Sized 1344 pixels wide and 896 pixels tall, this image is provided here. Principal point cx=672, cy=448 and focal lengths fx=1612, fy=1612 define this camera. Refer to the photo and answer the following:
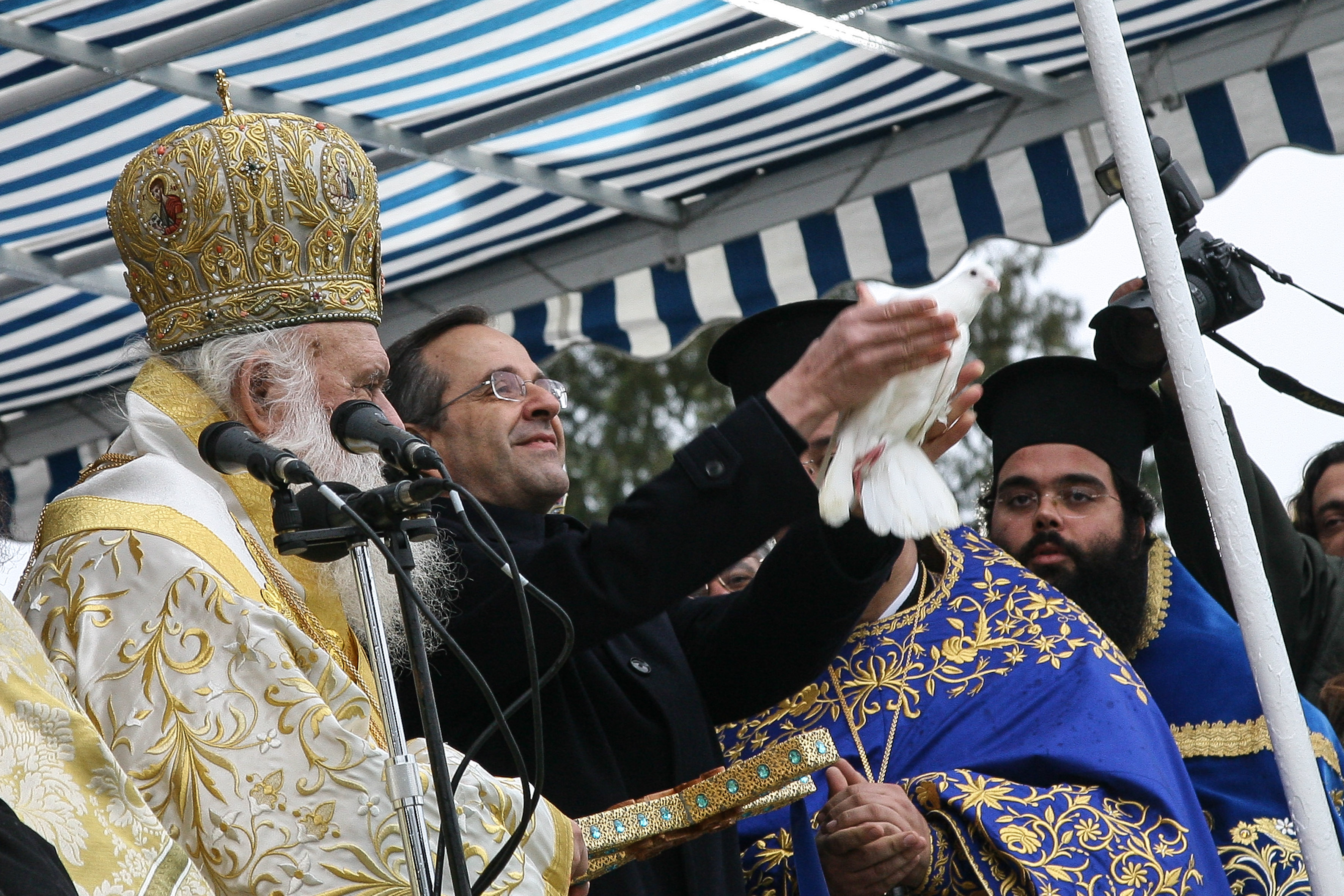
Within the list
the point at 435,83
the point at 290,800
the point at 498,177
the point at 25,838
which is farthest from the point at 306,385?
the point at 498,177

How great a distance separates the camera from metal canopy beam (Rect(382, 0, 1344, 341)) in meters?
5.65

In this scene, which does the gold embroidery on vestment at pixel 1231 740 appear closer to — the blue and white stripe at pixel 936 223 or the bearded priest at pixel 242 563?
the bearded priest at pixel 242 563

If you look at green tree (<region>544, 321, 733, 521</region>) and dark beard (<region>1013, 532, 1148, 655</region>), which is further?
green tree (<region>544, 321, 733, 521</region>)

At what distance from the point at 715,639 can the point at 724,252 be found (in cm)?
347

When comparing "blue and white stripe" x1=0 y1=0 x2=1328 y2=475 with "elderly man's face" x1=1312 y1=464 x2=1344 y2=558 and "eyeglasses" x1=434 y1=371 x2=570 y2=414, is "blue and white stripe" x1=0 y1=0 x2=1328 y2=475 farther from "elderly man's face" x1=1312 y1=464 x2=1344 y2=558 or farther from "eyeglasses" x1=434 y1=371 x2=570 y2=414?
"eyeglasses" x1=434 y1=371 x2=570 y2=414

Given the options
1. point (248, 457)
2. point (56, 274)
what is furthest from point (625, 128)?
point (248, 457)

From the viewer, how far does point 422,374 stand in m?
3.61


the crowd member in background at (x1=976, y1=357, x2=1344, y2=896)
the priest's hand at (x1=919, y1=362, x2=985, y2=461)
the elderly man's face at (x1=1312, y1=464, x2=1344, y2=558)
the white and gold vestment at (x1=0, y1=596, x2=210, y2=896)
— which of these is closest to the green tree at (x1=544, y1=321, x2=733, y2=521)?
the elderly man's face at (x1=1312, y1=464, x2=1344, y2=558)

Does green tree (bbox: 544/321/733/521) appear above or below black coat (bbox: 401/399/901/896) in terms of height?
below

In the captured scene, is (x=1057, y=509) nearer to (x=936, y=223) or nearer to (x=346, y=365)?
(x=936, y=223)

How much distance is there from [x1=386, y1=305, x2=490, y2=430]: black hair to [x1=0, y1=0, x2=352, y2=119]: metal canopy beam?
1.73 metres

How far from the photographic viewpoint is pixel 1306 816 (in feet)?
8.41

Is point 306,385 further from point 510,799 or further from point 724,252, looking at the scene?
point 724,252

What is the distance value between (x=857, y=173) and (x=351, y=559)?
4111mm
